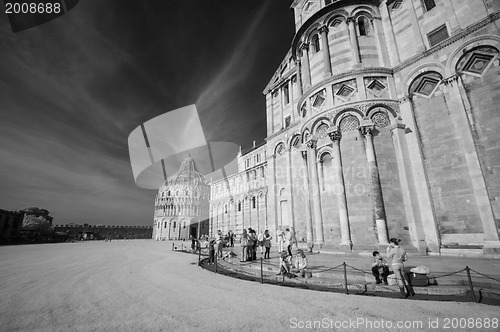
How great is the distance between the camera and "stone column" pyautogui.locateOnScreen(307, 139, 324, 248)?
46.3 feet

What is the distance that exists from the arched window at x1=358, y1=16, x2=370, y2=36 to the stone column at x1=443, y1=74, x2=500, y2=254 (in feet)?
21.0

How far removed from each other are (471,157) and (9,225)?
2506 inches

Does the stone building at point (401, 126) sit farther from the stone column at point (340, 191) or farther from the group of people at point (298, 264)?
the group of people at point (298, 264)

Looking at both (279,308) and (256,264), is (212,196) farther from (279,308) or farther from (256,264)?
(279,308)

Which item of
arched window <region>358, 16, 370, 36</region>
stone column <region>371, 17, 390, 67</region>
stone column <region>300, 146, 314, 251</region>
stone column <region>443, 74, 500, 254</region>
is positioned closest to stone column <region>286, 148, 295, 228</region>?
stone column <region>300, 146, 314, 251</region>

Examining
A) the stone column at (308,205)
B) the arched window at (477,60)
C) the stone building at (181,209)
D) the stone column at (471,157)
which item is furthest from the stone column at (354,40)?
the stone building at (181,209)

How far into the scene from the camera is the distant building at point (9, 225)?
37.8 metres

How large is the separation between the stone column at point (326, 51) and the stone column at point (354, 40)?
1.52 metres

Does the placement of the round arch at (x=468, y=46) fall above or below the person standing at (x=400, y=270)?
above

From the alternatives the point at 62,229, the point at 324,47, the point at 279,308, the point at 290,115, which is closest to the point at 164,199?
the point at 62,229

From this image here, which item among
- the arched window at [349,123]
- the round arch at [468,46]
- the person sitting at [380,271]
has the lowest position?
the person sitting at [380,271]

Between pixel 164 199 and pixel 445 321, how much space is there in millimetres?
88248

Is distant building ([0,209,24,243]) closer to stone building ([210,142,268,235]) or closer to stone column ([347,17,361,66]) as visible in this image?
stone building ([210,142,268,235])

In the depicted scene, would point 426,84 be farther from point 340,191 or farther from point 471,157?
point 340,191
